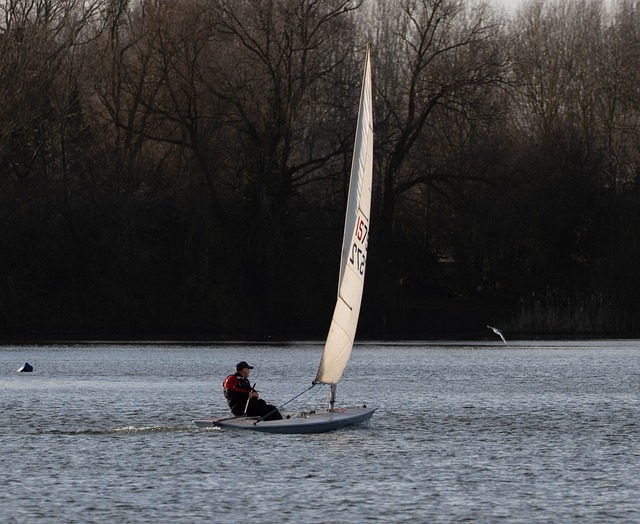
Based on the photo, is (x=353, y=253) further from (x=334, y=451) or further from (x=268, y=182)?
(x=268, y=182)

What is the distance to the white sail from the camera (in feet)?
87.2

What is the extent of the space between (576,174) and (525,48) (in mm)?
12566

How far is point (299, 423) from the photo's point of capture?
84.1 feet

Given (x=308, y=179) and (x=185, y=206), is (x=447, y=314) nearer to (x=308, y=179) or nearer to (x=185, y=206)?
(x=308, y=179)

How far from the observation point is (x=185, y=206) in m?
60.2

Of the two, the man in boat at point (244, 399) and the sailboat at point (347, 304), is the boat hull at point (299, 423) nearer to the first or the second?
the sailboat at point (347, 304)

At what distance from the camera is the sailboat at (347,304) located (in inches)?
1019

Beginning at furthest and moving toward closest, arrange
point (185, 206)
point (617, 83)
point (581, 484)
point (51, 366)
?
point (617, 83), point (185, 206), point (51, 366), point (581, 484)

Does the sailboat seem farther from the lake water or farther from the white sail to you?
the lake water

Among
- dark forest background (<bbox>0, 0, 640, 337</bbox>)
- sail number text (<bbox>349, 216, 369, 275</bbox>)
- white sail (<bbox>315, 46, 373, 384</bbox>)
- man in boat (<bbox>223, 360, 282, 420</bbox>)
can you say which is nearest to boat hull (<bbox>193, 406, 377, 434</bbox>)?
man in boat (<bbox>223, 360, 282, 420</bbox>)

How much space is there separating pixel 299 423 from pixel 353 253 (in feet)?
10.9

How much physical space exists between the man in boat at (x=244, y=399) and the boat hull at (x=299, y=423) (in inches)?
8.5

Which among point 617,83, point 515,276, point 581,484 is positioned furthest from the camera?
point 617,83

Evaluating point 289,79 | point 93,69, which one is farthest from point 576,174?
point 93,69
